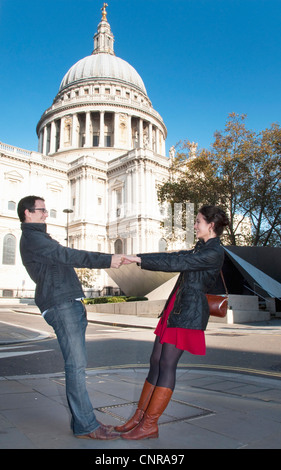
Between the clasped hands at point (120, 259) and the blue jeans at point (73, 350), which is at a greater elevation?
the clasped hands at point (120, 259)

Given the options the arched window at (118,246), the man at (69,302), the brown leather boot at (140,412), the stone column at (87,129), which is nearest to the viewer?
the man at (69,302)

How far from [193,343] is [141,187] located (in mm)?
49252

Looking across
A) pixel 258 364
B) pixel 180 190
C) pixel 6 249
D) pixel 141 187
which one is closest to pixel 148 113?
pixel 141 187

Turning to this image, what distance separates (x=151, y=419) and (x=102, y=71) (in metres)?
78.7

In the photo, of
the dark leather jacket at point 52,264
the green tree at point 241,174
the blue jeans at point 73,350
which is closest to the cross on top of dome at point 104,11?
the green tree at point 241,174

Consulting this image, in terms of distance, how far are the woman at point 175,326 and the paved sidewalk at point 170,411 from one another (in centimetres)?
19

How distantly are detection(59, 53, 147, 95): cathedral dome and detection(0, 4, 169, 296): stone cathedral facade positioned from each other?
0.68 feet

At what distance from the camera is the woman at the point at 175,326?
2.96m

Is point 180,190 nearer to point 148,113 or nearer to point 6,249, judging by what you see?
point 6,249

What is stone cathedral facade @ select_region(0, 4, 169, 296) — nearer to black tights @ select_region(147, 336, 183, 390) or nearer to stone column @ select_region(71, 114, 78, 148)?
stone column @ select_region(71, 114, 78, 148)

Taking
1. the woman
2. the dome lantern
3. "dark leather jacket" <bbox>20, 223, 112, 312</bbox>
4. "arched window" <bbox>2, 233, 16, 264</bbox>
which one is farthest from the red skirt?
the dome lantern

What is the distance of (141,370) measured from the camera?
244 inches

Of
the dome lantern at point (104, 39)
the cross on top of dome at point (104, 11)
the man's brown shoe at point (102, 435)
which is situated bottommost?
the man's brown shoe at point (102, 435)

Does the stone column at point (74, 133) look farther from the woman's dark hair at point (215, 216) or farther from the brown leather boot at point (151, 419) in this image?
the brown leather boot at point (151, 419)
